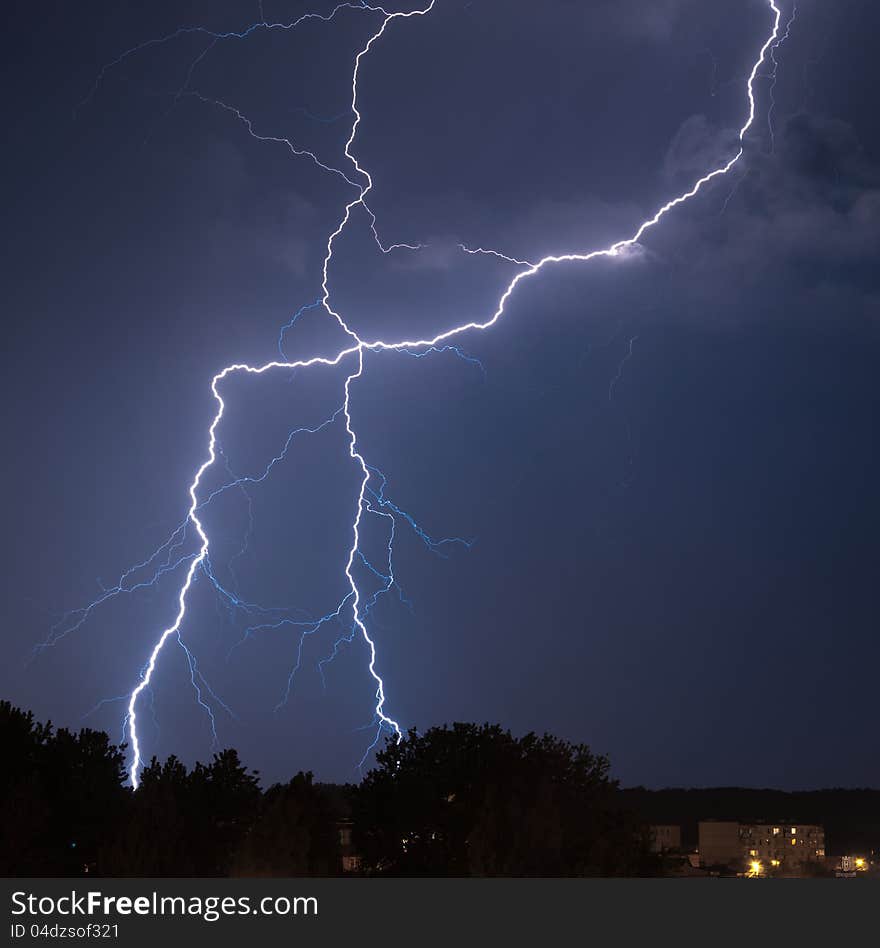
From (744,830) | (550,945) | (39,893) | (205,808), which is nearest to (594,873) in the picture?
(205,808)

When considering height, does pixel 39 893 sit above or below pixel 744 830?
above

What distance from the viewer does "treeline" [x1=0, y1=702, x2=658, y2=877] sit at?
1675 centimetres

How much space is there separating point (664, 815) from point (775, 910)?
90926 mm

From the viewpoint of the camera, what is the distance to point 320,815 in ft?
64.6

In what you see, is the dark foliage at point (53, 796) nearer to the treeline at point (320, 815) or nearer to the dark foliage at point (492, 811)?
the treeline at point (320, 815)

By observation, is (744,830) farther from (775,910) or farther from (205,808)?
(775,910)

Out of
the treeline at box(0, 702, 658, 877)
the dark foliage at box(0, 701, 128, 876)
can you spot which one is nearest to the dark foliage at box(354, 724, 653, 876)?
the treeline at box(0, 702, 658, 877)

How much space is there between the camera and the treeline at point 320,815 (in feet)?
55.0

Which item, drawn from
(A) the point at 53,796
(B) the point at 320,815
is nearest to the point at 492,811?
(B) the point at 320,815

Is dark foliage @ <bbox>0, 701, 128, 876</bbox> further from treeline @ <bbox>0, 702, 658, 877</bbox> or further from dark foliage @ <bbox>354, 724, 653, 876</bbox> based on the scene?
dark foliage @ <bbox>354, 724, 653, 876</bbox>

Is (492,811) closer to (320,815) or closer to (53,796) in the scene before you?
(320,815)

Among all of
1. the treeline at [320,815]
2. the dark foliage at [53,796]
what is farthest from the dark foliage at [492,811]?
the dark foliage at [53,796]

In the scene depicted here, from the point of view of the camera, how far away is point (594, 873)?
60.1 feet

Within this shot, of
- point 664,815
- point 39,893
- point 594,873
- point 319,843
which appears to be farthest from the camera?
point 664,815
